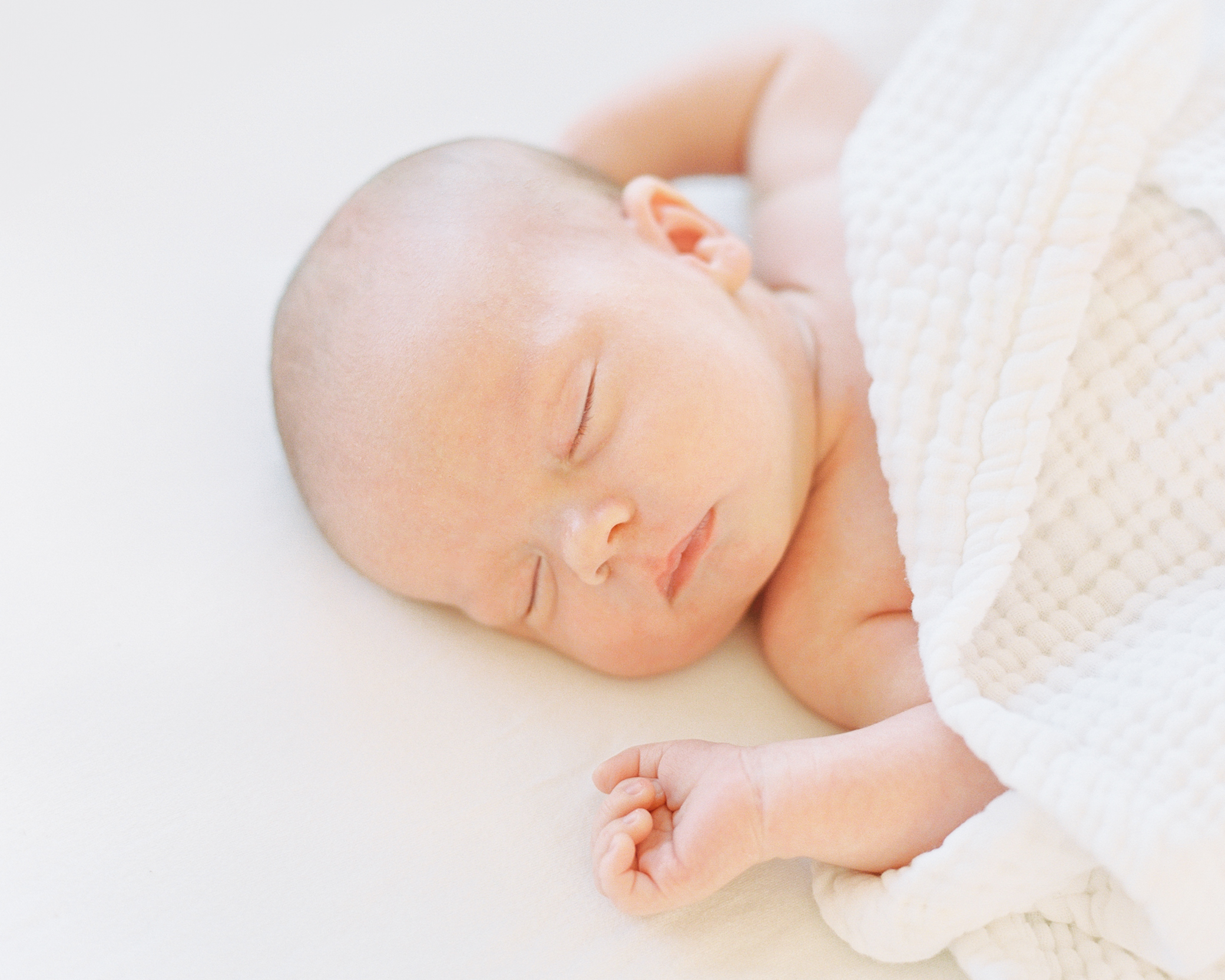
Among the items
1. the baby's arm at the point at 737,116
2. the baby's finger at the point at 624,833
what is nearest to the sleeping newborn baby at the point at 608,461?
the baby's finger at the point at 624,833

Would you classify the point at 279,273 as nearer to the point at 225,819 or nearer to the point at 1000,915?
the point at 225,819

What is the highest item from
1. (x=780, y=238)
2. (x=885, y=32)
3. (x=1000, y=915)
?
(x=885, y=32)

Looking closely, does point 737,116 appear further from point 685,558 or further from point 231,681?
point 231,681

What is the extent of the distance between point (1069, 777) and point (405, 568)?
584mm

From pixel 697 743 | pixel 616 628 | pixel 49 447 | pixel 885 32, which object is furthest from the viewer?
pixel 885 32

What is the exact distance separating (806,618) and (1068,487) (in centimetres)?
26

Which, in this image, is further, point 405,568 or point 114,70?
point 114,70

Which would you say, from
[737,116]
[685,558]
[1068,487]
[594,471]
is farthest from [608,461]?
[737,116]

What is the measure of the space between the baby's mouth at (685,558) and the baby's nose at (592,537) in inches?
2.4

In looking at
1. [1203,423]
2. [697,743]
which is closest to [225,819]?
[697,743]

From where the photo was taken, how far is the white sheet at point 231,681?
2.94ft

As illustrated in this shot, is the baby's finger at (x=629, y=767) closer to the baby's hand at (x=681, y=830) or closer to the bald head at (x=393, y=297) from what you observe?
the baby's hand at (x=681, y=830)

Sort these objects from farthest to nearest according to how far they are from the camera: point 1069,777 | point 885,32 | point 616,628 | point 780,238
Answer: point 885,32 → point 780,238 → point 616,628 → point 1069,777

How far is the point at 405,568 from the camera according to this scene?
1.08 metres
